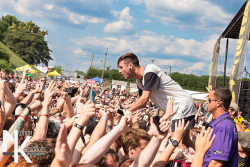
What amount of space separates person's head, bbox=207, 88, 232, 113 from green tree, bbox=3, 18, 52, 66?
75.3 metres

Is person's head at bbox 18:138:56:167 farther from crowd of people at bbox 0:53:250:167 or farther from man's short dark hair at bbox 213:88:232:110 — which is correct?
man's short dark hair at bbox 213:88:232:110

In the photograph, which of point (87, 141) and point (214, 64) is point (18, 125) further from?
point (214, 64)

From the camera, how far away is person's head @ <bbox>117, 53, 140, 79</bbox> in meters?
4.12

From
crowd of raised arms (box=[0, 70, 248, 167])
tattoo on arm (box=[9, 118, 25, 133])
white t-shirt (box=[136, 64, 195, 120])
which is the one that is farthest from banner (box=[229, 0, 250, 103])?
tattoo on arm (box=[9, 118, 25, 133])

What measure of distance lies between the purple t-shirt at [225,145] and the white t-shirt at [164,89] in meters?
0.93

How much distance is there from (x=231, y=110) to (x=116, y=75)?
57823 millimetres

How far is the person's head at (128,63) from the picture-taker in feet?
13.5

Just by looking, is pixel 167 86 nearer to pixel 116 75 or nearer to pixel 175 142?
pixel 175 142

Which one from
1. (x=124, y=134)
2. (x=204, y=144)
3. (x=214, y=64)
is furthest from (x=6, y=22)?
(x=204, y=144)

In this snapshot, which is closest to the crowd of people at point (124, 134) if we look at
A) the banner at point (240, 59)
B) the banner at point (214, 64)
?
the banner at point (240, 59)

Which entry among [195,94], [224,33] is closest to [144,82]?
[224,33]

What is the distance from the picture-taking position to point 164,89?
13.5ft

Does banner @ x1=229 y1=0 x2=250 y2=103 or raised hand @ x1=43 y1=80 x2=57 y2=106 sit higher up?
banner @ x1=229 y1=0 x2=250 y2=103

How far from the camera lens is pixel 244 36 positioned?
8.55 meters
